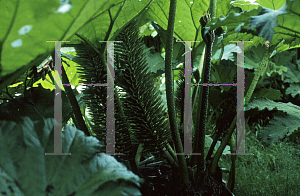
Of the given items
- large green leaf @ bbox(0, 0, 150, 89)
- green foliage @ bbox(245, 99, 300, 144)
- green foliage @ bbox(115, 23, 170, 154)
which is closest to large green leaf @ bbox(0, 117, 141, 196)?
large green leaf @ bbox(0, 0, 150, 89)

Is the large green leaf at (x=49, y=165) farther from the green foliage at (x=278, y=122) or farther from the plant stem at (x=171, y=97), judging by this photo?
the green foliage at (x=278, y=122)

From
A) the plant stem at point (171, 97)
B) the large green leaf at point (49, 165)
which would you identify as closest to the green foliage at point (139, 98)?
the plant stem at point (171, 97)

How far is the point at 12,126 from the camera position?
38cm

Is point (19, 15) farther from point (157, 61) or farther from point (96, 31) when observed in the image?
point (157, 61)

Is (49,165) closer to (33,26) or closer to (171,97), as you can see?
(33,26)

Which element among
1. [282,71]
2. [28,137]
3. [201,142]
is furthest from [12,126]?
[282,71]

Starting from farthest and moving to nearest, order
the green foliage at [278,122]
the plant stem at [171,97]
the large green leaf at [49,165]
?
1. the green foliage at [278,122]
2. the plant stem at [171,97]
3. the large green leaf at [49,165]

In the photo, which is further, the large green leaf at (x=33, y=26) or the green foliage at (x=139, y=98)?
the green foliage at (x=139, y=98)

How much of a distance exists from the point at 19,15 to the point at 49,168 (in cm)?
23

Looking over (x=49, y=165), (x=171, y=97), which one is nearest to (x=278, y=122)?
(x=171, y=97)

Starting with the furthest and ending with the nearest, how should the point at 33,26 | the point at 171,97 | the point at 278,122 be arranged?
the point at 278,122 < the point at 171,97 < the point at 33,26

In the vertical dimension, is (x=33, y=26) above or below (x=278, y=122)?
above

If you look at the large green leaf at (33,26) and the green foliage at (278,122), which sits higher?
the large green leaf at (33,26)

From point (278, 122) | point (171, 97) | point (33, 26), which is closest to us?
point (33, 26)
